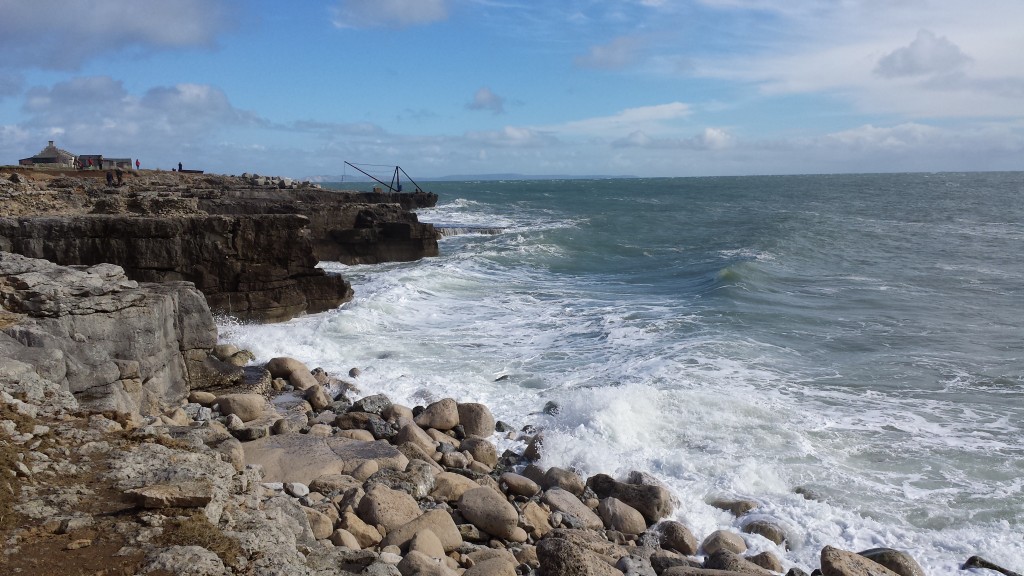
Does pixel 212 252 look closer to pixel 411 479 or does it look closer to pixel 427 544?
pixel 411 479

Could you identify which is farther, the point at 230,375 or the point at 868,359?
the point at 868,359

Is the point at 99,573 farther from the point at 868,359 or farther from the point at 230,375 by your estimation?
the point at 868,359

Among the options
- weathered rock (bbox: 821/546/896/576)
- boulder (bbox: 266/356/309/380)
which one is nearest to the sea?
weathered rock (bbox: 821/546/896/576)

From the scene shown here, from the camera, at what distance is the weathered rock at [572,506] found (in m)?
7.45

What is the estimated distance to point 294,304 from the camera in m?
15.3

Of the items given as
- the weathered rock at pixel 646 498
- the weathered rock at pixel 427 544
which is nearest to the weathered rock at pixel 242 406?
the weathered rock at pixel 427 544

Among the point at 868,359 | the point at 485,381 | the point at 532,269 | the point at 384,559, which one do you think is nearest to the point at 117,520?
the point at 384,559

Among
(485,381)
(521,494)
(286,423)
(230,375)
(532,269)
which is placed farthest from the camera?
(532,269)

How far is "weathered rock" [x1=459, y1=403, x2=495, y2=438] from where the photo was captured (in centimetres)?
975

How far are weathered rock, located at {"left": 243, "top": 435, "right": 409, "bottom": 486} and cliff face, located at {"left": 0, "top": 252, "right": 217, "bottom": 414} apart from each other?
1346mm

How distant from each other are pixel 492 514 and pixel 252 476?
215 cm

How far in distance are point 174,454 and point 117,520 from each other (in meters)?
1.09

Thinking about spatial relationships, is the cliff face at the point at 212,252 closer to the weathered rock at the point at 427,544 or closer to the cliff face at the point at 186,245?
the cliff face at the point at 186,245

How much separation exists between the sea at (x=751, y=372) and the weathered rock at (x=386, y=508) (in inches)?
118
